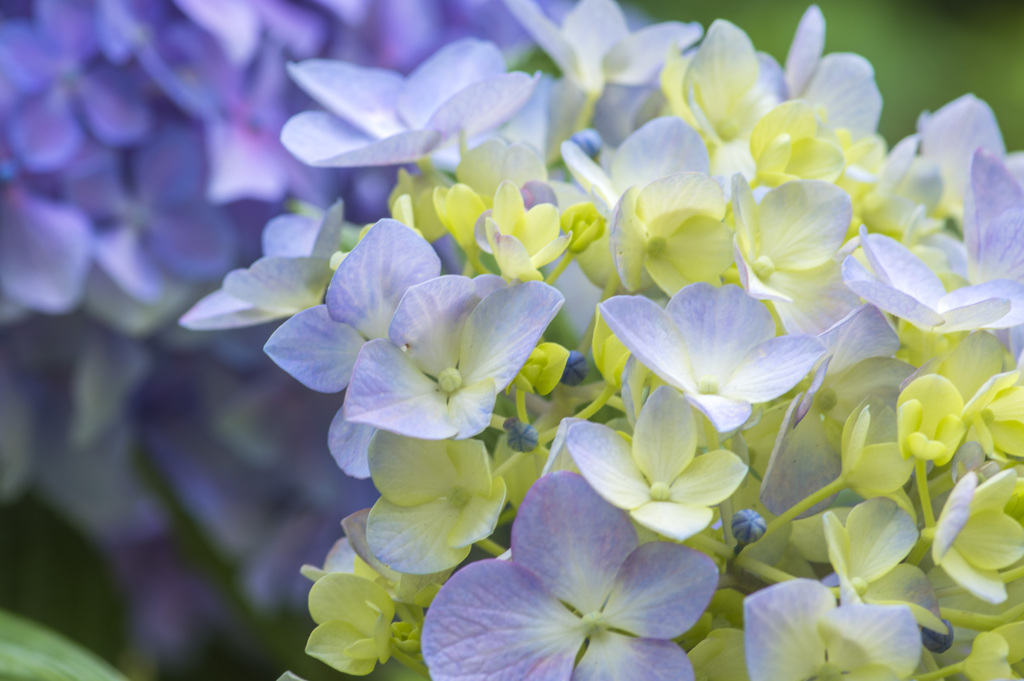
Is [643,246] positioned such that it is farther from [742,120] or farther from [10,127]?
[10,127]

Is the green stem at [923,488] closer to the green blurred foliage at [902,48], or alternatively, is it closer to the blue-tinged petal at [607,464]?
the blue-tinged petal at [607,464]

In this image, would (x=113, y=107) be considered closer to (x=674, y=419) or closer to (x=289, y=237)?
(x=289, y=237)

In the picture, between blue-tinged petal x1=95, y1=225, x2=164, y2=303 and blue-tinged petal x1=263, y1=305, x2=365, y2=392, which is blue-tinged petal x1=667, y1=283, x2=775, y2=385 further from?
blue-tinged petal x1=95, y1=225, x2=164, y2=303

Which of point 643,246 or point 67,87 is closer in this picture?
point 643,246

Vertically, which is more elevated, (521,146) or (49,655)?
(521,146)

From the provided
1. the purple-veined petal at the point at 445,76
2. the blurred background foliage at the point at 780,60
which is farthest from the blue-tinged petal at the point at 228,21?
the blurred background foliage at the point at 780,60

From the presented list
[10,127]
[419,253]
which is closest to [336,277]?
[419,253]

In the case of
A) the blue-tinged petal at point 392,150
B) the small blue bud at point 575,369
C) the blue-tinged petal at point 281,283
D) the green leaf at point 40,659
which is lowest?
the green leaf at point 40,659
